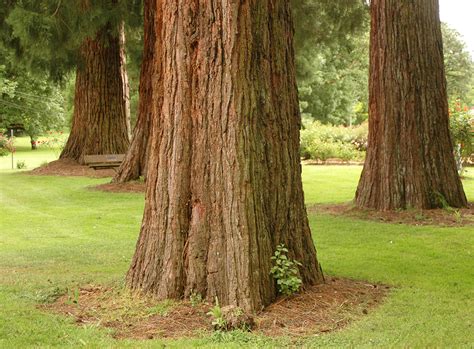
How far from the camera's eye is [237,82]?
582 centimetres

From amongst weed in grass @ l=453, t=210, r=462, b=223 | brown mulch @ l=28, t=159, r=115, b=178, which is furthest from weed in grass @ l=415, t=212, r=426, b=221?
brown mulch @ l=28, t=159, r=115, b=178

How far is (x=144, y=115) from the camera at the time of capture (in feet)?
55.3

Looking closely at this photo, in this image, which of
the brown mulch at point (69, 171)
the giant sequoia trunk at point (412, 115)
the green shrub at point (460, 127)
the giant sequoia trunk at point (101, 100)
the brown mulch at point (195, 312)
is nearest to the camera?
the brown mulch at point (195, 312)

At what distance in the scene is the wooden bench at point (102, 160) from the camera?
21031mm

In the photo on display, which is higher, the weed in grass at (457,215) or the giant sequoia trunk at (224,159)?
the giant sequoia trunk at (224,159)

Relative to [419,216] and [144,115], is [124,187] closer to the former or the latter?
[144,115]

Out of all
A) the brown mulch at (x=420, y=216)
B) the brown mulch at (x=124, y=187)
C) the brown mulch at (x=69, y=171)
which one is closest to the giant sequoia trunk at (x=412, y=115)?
the brown mulch at (x=420, y=216)

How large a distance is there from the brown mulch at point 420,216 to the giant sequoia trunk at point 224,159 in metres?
5.11

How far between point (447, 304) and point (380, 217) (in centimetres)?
529

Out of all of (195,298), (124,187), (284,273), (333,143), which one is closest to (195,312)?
(195,298)

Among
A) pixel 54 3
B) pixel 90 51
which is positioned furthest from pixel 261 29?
pixel 90 51

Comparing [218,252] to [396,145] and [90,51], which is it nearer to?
[396,145]

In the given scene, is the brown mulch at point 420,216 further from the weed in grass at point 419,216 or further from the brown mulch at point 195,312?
the brown mulch at point 195,312

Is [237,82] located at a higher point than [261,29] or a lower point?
lower
